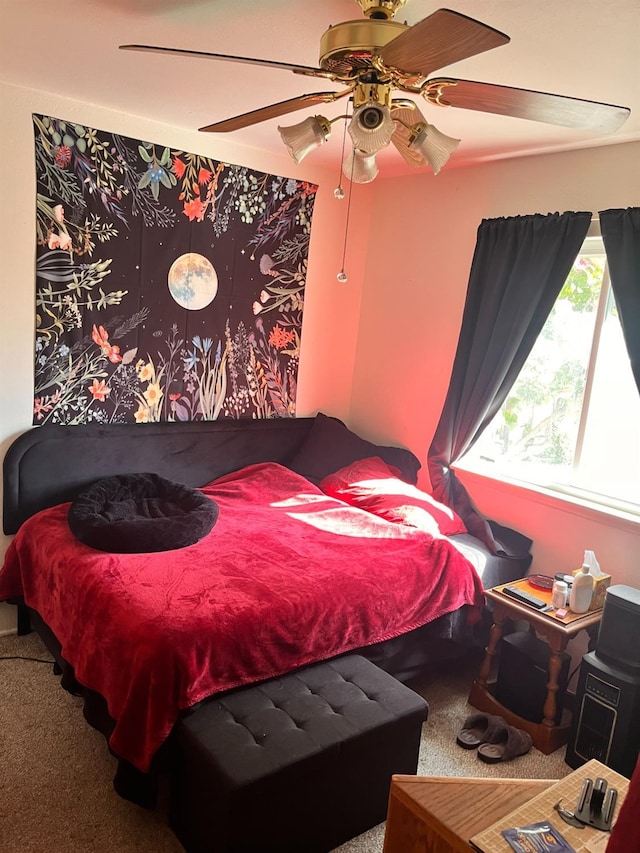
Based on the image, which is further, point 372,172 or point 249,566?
point 249,566

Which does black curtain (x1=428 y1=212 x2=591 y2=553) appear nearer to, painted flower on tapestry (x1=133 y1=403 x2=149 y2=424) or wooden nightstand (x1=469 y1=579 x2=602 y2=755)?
wooden nightstand (x1=469 y1=579 x2=602 y2=755)

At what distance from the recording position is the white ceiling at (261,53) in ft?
5.70

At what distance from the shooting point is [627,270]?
2625 mm

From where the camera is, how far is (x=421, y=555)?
2.78 m

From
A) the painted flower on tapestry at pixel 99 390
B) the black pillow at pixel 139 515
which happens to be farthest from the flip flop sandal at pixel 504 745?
the painted flower on tapestry at pixel 99 390

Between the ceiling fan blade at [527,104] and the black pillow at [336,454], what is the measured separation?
223cm

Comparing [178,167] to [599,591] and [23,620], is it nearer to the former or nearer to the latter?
[23,620]

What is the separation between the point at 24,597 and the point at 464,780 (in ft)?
6.86

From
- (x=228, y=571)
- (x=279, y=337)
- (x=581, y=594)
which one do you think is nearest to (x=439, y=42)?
(x=228, y=571)

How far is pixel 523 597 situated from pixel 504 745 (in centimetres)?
58

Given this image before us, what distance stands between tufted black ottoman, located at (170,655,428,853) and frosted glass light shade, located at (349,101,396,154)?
1658mm

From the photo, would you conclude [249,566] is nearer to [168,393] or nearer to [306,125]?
[168,393]

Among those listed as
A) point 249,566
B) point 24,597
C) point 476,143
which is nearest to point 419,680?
point 249,566

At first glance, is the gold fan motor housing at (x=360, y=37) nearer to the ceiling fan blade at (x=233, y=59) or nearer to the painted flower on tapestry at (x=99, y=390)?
the ceiling fan blade at (x=233, y=59)
